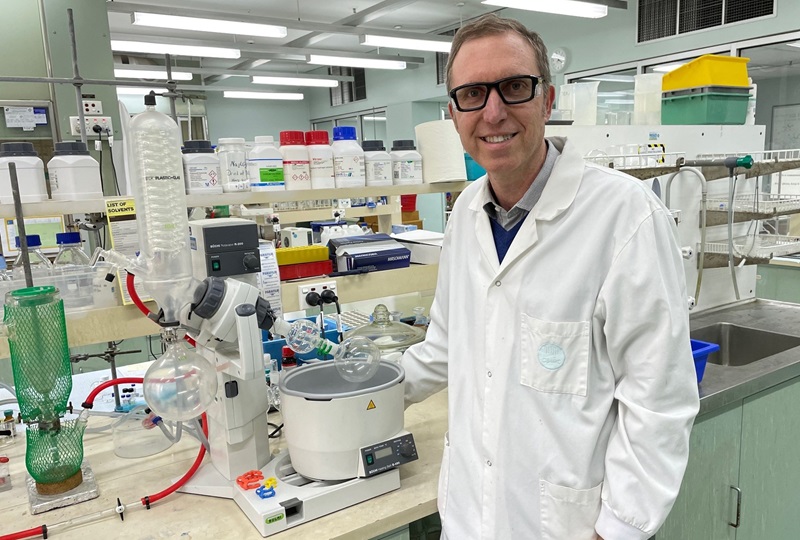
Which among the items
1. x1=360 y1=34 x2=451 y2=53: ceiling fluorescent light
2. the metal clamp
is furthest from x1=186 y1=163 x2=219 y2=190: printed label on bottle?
x1=360 y1=34 x2=451 y2=53: ceiling fluorescent light

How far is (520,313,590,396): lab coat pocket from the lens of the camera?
1.11 m

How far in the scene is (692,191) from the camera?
8.33 ft

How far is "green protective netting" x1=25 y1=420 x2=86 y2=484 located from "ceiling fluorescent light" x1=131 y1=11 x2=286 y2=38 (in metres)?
3.99

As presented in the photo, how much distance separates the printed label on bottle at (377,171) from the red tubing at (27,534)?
138 cm

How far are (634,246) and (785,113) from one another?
5.11m

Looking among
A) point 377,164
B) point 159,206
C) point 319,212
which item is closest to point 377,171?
point 377,164

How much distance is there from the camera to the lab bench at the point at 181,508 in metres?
1.23

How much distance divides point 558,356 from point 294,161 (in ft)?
3.75

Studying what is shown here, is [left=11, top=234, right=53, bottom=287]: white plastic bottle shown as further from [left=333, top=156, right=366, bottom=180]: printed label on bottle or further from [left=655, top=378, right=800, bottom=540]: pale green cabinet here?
[left=655, top=378, right=800, bottom=540]: pale green cabinet

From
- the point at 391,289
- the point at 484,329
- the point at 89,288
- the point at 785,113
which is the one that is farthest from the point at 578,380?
the point at 785,113

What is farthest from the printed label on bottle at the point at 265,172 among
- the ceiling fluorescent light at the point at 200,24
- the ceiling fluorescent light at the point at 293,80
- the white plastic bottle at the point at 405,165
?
the ceiling fluorescent light at the point at 293,80

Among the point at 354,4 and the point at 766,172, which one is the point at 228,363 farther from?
the point at 354,4

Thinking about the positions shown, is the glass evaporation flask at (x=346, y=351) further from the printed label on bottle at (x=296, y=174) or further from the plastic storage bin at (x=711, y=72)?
the plastic storage bin at (x=711, y=72)

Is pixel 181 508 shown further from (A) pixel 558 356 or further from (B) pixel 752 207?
(B) pixel 752 207
